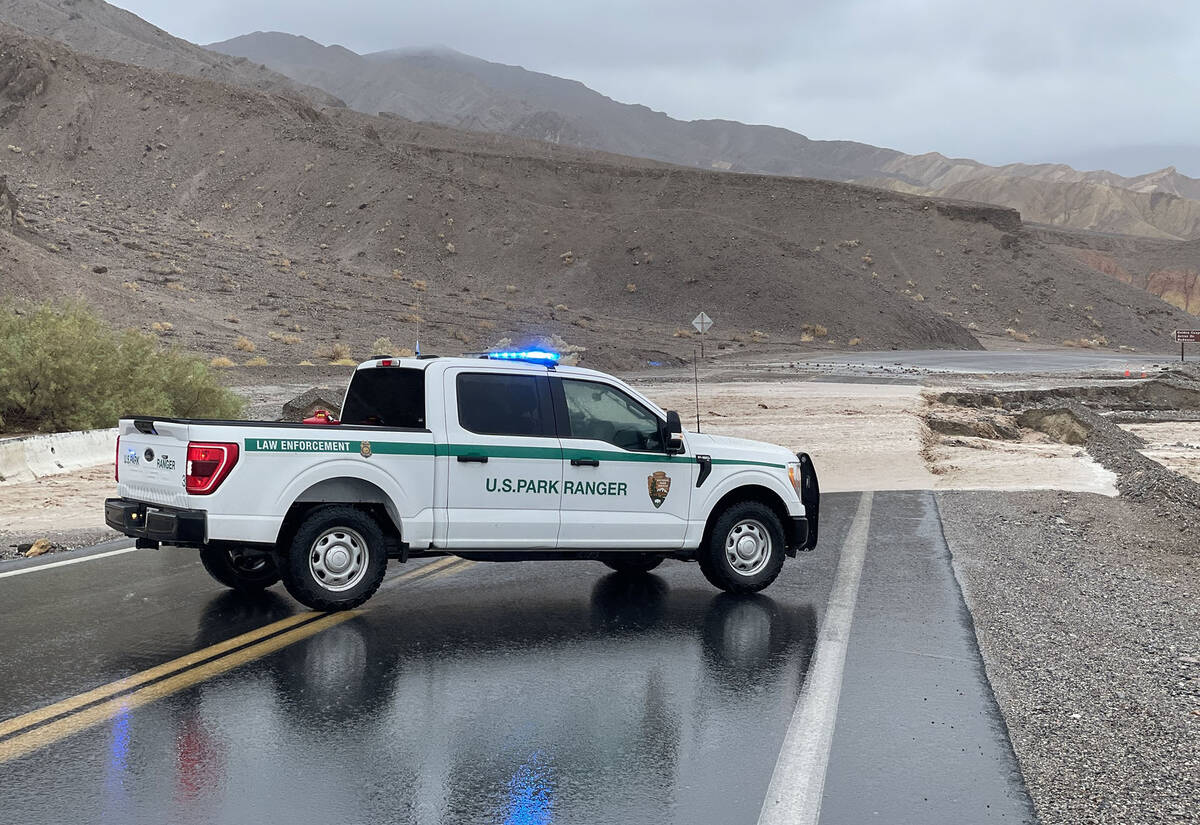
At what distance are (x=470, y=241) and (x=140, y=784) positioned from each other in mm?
85002

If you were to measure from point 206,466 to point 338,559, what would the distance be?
1072mm

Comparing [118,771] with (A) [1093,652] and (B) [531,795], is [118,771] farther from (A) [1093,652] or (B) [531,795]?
(A) [1093,652]

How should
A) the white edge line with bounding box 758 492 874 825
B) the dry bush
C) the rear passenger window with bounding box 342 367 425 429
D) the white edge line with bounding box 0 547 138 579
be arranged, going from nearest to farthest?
the white edge line with bounding box 758 492 874 825
the rear passenger window with bounding box 342 367 425 429
the white edge line with bounding box 0 547 138 579
the dry bush

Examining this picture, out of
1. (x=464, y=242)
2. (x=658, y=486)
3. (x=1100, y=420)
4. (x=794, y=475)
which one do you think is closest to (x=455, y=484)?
(x=658, y=486)

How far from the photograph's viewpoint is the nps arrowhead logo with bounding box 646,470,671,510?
8797 mm

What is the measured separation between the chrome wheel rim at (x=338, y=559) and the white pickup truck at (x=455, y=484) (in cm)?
1

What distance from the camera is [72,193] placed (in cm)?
7938

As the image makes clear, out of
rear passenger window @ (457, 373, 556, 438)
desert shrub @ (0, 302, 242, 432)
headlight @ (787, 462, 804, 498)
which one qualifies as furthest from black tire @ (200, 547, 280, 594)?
desert shrub @ (0, 302, 242, 432)

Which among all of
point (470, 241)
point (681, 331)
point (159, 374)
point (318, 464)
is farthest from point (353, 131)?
point (318, 464)

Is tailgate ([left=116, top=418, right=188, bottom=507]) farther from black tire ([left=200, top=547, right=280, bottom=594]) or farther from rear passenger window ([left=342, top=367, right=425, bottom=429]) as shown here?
rear passenger window ([left=342, top=367, right=425, bottom=429])

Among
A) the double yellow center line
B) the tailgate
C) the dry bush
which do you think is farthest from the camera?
the dry bush

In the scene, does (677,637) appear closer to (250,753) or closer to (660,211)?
(250,753)

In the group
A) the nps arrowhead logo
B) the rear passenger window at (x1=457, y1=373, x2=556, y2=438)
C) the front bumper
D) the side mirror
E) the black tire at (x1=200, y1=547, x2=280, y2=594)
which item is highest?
the rear passenger window at (x1=457, y1=373, x2=556, y2=438)

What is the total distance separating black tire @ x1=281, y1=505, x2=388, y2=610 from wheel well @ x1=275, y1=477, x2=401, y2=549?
0.06 m
